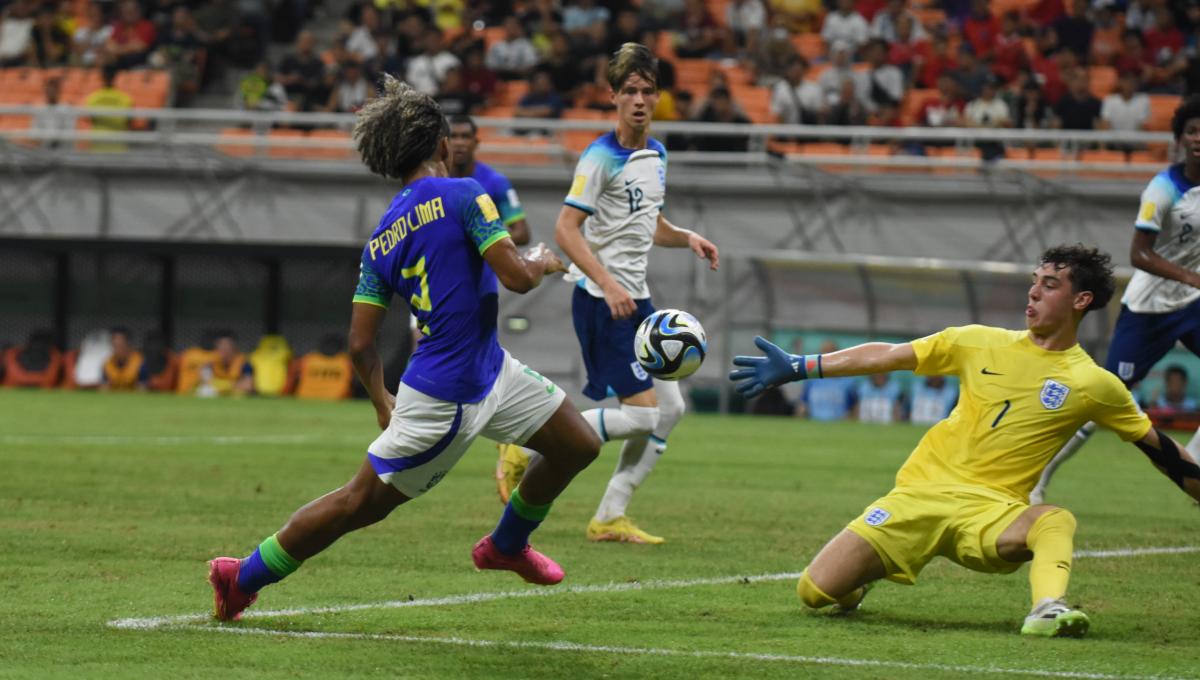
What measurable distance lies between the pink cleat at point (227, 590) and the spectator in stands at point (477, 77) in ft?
63.9

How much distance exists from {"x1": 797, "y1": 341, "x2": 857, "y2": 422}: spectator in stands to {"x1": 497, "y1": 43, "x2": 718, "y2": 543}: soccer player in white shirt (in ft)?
42.8

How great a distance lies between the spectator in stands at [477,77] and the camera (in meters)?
25.5

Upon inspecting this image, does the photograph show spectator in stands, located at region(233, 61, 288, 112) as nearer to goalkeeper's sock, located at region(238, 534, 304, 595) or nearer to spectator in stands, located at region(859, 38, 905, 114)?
spectator in stands, located at region(859, 38, 905, 114)

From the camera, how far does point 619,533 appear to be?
9508 millimetres

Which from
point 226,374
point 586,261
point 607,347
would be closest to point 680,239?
point 607,347

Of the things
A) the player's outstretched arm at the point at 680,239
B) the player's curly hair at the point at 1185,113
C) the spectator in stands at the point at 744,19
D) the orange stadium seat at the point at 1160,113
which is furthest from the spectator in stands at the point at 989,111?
the player's outstretched arm at the point at 680,239

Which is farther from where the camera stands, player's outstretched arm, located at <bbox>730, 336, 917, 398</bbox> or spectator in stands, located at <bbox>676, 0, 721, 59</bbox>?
spectator in stands, located at <bbox>676, 0, 721, 59</bbox>

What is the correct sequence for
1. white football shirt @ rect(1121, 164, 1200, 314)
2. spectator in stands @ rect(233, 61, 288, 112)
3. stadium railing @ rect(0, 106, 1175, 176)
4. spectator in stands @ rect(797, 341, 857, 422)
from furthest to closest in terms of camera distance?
spectator in stands @ rect(233, 61, 288, 112) → spectator in stands @ rect(797, 341, 857, 422) → stadium railing @ rect(0, 106, 1175, 176) → white football shirt @ rect(1121, 164, 1200, 314)

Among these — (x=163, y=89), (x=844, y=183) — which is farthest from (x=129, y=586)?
(x=163, y=89)

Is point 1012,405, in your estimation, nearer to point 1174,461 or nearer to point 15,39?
point 1174,461

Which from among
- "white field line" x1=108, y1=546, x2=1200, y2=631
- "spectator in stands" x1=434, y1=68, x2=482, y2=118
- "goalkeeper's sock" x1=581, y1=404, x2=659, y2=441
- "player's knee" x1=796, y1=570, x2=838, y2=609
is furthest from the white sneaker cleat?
"spectator in stands" x1=434, y1=68, x2=482, y2=118

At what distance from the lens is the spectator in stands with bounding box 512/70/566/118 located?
962 inches

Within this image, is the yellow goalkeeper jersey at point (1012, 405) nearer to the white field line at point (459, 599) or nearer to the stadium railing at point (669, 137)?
the white field line at point (459, 599)

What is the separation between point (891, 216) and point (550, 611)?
654 inches
